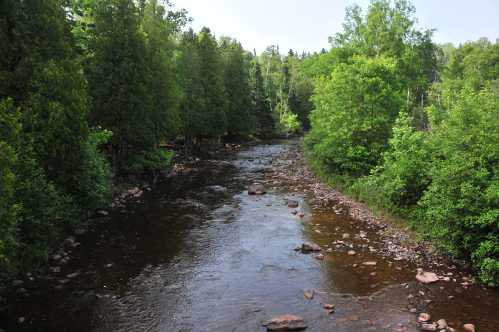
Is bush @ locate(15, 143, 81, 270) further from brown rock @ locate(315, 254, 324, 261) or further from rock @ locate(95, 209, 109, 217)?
brown rock @ locate(315, 254, 324, 261)

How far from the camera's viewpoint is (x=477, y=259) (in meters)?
14.6

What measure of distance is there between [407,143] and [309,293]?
35.0 ft

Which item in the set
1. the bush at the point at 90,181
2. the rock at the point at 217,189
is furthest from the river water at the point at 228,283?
the rock at the point at 217,189

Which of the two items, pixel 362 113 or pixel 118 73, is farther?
pixel 362 113

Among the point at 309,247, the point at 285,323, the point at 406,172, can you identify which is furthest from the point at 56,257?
the point at 406,172

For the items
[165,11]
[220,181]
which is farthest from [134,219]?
[165,11]

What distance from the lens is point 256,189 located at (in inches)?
1131

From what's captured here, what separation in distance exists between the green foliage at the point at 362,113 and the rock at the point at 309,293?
14520 millimetres

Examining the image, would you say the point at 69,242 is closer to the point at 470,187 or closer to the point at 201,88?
the point at 470,187

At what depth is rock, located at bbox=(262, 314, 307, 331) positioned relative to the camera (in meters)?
11.5

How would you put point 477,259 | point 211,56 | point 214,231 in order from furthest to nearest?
point 211,56 < point 214,231 < point 477,259

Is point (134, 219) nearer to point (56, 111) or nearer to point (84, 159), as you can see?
point (84, 159)

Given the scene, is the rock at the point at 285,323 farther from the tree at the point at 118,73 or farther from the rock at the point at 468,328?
the tree at the point at 118,73

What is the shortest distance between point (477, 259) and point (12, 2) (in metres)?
21.4
